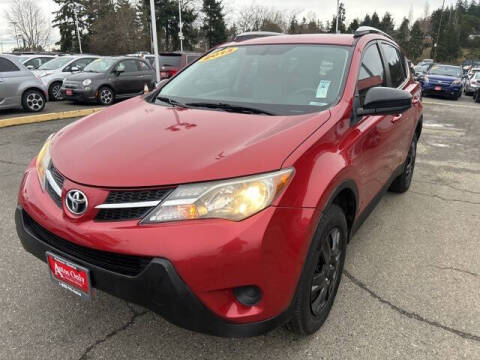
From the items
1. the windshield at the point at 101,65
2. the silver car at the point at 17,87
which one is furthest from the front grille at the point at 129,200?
the windshield at the point at 101,65

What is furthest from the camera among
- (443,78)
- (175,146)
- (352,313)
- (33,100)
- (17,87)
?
(443,78)

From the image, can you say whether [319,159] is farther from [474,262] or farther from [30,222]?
[474,262]

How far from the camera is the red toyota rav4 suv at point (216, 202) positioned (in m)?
1.75

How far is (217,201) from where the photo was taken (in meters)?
1.80

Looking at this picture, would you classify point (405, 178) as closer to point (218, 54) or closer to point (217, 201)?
point (218, 54)

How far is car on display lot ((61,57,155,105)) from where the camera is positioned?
11523 mm

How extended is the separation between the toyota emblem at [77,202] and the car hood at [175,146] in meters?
0.06

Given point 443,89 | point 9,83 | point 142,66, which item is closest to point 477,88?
point 443,89

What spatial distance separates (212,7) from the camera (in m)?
55.5

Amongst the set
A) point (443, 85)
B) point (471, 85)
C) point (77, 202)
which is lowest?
point (471, 85)

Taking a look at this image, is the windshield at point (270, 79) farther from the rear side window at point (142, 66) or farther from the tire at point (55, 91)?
the tire at point (55, 91)

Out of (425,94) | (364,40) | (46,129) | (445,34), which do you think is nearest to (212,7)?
(445,34)

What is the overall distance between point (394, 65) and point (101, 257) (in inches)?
134

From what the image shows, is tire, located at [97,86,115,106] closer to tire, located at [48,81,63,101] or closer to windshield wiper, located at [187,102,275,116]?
tire, located at [48,81,63,101]
